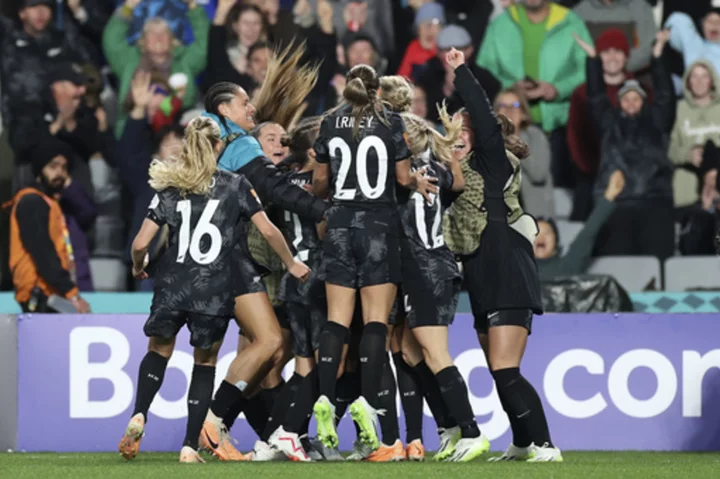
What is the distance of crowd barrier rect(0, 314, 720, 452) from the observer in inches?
374

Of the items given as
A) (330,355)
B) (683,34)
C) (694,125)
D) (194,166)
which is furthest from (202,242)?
(683,34)

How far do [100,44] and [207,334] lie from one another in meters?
5.78

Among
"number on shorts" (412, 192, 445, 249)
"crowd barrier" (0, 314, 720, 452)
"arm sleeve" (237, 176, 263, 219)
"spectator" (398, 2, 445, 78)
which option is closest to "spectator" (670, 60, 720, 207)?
"spectator" (398, 2, 445, 78)

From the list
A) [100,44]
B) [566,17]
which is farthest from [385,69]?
[100,44]

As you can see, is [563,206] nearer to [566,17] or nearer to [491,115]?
[566,17]

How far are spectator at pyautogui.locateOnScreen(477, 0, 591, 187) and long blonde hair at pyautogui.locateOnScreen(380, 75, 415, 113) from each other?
443 cm

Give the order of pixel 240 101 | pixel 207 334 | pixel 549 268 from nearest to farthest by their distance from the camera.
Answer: pixel 207 334 → pixel 240 101 → pixel 549 268

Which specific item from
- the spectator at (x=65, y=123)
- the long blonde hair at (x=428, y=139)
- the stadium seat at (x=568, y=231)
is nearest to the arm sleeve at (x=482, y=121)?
the long blonde hair at (x=428, y=139)

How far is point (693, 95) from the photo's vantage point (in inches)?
491

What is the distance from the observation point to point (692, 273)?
40.1ft

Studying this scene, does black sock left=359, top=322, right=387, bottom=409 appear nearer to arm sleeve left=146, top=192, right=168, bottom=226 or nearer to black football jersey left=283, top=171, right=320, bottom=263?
black football jersey left=283, top=171, right=320, bottom=263

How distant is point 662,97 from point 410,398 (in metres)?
5.32

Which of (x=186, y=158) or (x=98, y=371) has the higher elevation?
(x=186, y=158)

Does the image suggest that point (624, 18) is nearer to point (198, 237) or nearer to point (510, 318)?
point (510, 318)
